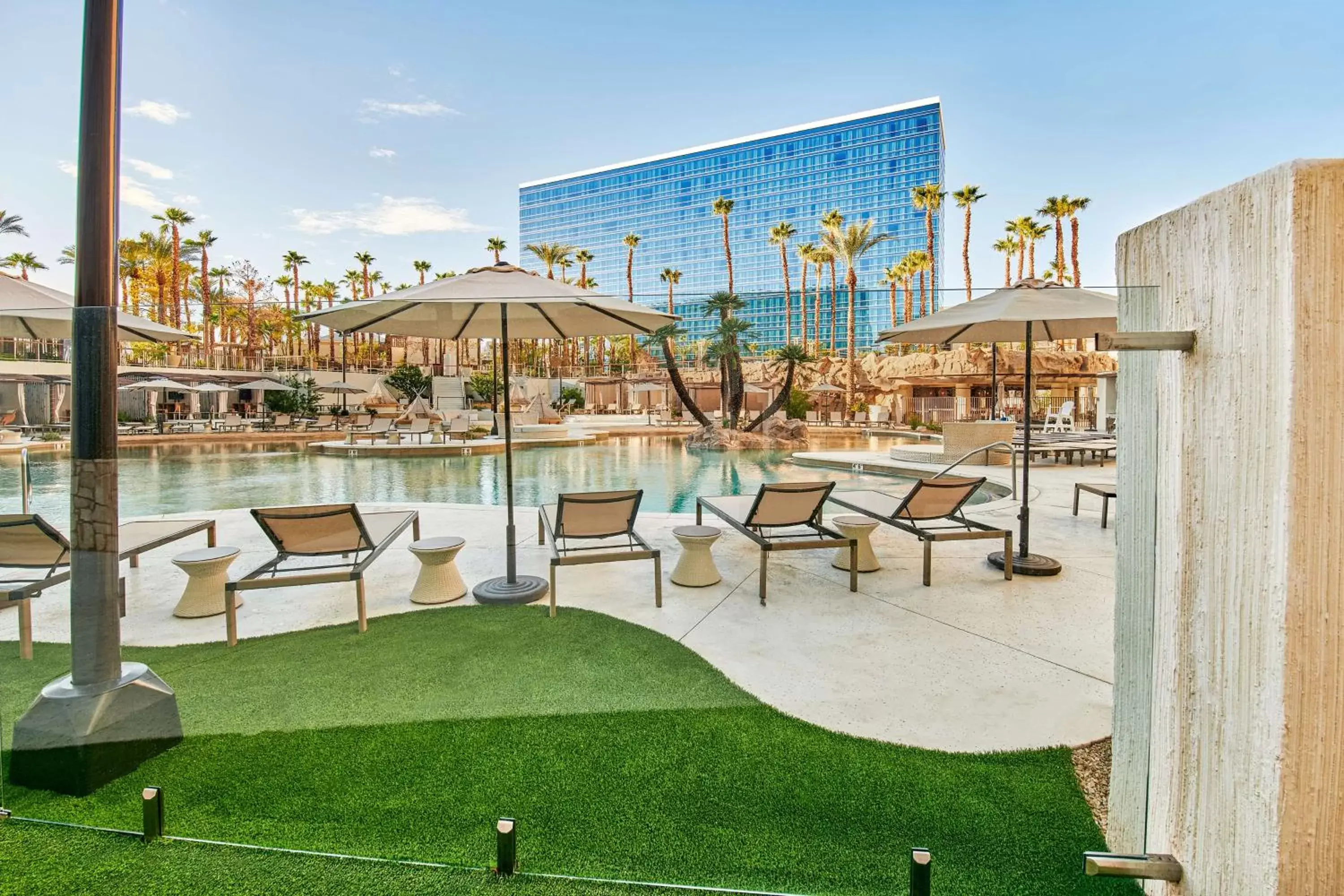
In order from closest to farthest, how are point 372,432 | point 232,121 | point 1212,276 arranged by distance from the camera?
point 1212,276 → point 232,121 → point 372,432

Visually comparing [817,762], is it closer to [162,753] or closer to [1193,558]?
[1193,558]

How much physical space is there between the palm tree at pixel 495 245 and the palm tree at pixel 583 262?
5933 mm

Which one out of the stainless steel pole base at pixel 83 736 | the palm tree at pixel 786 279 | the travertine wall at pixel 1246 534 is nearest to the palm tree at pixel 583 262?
the palm tree at pixel 786 279

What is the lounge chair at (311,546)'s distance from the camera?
11.4ft

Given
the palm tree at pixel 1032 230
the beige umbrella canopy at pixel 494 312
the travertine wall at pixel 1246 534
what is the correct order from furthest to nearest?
1. the palm tree at pixel 1032 230
2. the beige umbrella canopy at pixel 494 312
3. the travertine wall at pixel 1246 534

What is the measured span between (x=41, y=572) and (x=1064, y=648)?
18.0 feet

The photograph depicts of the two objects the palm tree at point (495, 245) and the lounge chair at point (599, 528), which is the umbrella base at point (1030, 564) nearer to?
the lounge chair at point (599, 528)

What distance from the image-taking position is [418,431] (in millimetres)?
18328

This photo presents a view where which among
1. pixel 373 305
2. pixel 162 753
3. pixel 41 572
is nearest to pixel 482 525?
pixel 373 305

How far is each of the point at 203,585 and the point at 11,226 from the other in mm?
2443

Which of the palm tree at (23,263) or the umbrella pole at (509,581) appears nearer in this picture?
the palm tree at (23,263)

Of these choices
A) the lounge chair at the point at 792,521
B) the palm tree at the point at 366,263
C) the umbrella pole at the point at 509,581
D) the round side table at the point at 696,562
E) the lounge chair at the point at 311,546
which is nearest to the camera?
the lounge chair at the point at 311,546

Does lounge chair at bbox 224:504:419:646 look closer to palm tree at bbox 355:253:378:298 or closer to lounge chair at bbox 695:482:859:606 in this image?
lounge chair at bbox 695:482:859:606

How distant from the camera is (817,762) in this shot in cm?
225
